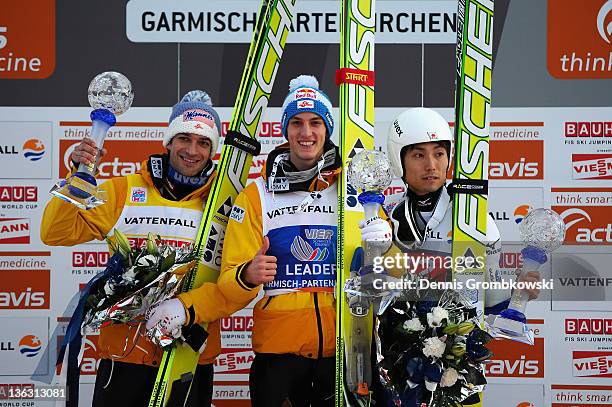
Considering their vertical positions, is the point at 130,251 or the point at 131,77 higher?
the point at 131,77

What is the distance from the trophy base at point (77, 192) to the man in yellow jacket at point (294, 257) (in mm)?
549

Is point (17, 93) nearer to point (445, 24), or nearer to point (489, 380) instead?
point (445, 24)

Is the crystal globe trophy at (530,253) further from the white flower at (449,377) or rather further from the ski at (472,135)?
the white flower at (449,377)

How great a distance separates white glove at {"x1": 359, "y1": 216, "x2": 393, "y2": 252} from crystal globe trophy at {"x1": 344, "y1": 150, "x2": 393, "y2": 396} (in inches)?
0.6

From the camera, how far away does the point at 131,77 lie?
4480mm

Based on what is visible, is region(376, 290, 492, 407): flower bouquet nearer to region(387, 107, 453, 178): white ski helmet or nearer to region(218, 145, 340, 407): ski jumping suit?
region(218, 145, 340, 407): ski jumping suit

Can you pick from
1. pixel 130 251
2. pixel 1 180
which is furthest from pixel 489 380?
pixel 1 180

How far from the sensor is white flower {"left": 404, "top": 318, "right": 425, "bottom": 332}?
2686 mm

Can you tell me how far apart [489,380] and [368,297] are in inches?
75.4

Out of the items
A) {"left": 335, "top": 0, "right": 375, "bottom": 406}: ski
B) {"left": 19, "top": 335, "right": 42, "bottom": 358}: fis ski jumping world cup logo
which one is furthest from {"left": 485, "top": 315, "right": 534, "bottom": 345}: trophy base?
{"left": 19, "top": 335, "right": 42, "bottom": 358}: fis ski jumping world cup logo

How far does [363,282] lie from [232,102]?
199 cm

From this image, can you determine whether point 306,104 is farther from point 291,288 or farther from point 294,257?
point 291,288

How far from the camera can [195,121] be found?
334 centimetres

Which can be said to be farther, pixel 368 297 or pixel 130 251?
pixel 130 251
